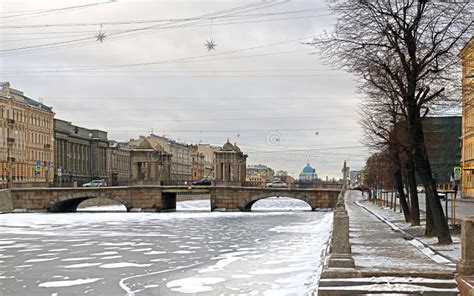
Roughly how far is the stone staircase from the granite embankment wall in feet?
274

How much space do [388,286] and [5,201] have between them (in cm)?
8569

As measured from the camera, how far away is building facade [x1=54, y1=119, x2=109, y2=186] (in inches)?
5231

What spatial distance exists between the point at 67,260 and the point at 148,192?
6979 cm

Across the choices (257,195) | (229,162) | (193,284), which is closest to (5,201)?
(229,162)

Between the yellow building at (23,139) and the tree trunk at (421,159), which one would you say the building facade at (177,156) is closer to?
the yellow building at (23,139)

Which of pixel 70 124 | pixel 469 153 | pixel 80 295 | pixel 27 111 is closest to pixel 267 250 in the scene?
pixel 80 295

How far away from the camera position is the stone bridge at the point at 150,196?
98000 mm

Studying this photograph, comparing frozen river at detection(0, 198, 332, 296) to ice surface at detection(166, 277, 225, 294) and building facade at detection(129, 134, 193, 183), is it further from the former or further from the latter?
building facade at detection(129, 134, 193, 183)

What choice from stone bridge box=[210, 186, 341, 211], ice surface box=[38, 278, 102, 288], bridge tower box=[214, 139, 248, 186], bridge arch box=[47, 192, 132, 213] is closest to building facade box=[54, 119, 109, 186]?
bridge arch box=[47, 192, 132, 213]

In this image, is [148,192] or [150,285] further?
[148,192]

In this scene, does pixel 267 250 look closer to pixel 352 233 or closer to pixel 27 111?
pixel 352 233

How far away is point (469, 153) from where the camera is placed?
9269cm

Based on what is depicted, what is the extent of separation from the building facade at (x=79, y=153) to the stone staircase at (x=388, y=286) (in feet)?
366

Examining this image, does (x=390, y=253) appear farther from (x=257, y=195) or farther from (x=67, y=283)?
(x=257, y=195)
